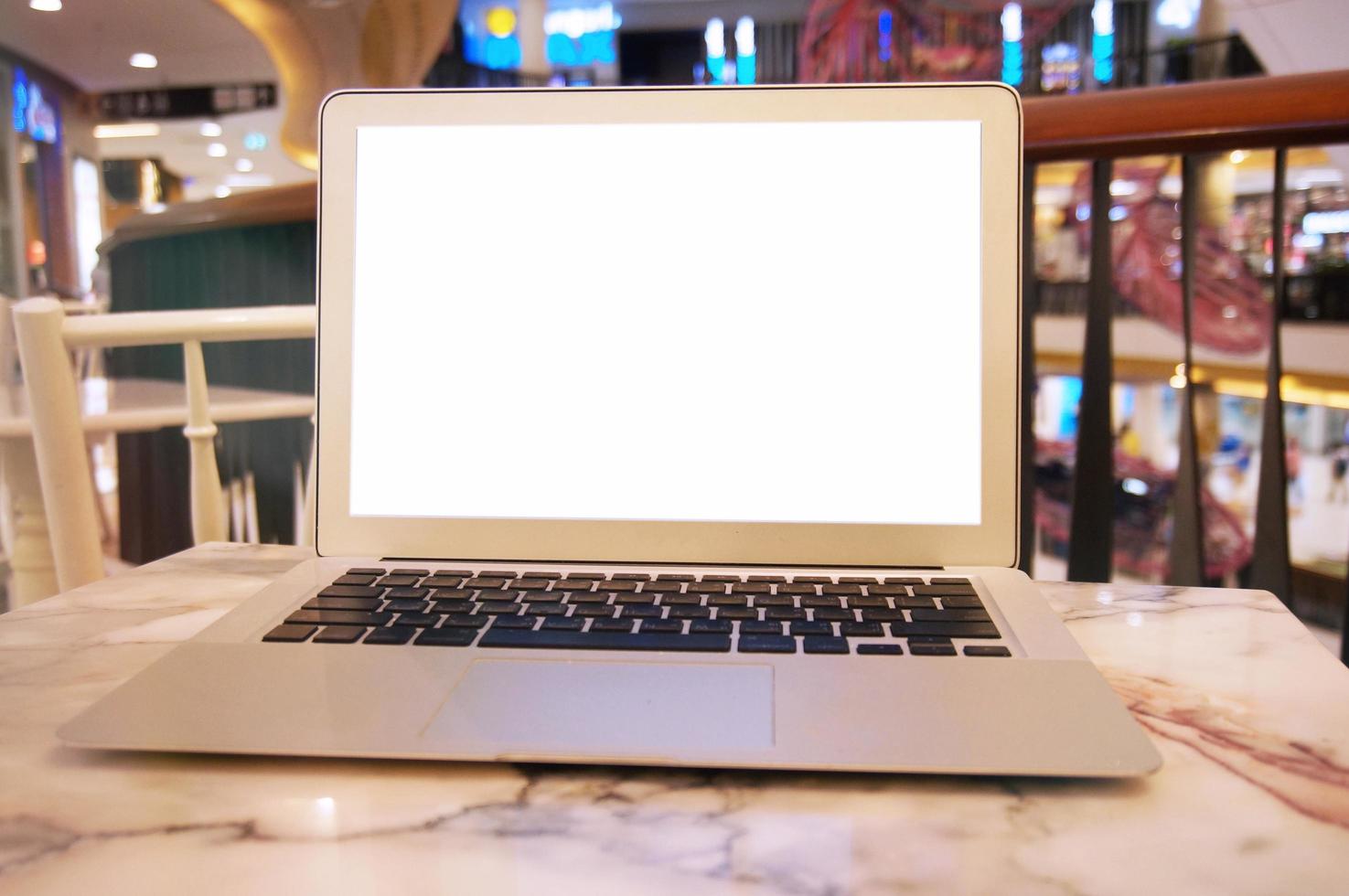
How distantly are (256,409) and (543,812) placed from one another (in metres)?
1.51

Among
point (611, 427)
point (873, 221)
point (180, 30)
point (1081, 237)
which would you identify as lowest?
point (611, 427)

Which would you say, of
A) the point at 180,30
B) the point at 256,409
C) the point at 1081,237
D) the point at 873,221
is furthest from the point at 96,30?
the point at 873,221

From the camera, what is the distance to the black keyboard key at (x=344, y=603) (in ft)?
1.43

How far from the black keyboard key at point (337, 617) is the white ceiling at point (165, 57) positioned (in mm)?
4431

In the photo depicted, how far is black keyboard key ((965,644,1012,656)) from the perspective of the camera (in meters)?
0.38

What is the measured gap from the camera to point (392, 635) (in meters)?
0.40

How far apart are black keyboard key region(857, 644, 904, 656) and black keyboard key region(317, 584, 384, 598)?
0.22 m

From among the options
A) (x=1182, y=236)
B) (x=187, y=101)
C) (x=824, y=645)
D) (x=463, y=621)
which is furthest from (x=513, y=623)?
(x=187, y=101)

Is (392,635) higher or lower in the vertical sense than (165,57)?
lower

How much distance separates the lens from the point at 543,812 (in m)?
0.29

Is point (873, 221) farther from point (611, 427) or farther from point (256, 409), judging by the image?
point (256, 409)

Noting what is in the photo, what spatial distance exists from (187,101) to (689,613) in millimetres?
6467

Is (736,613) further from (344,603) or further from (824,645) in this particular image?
(344,603)

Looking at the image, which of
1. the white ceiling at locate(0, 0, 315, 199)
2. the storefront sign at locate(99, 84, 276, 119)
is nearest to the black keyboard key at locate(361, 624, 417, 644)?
the white ceiling at locate(0, 0, 315, 199)
